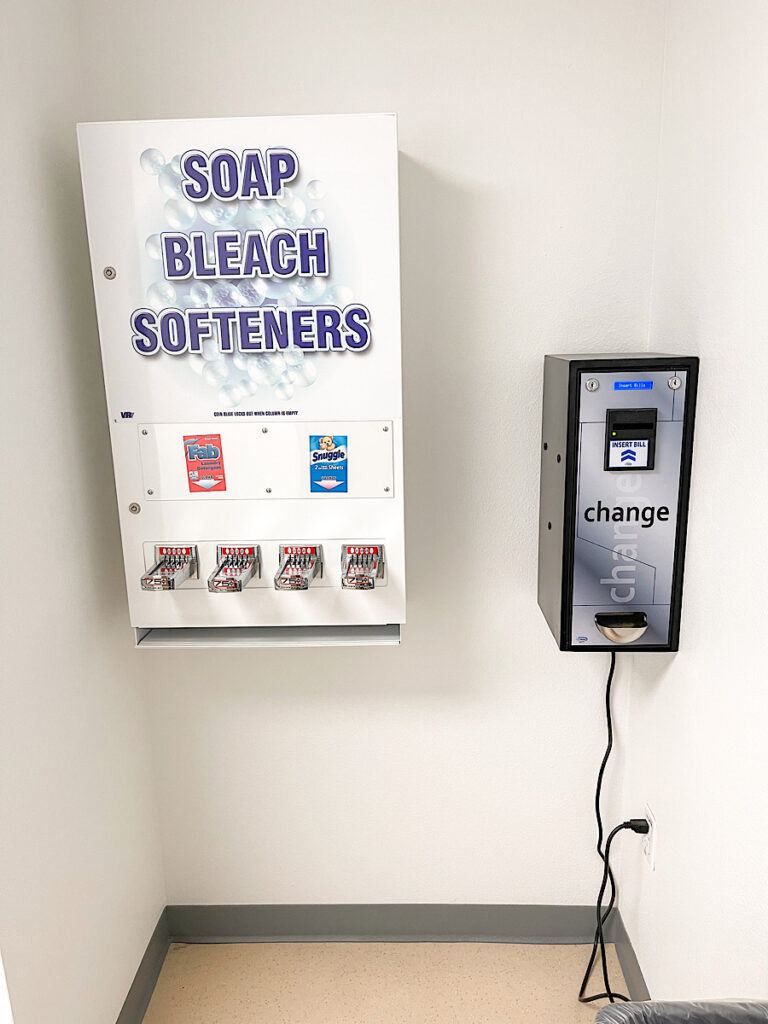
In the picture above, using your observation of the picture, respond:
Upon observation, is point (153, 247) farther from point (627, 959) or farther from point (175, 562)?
point (627, 959)

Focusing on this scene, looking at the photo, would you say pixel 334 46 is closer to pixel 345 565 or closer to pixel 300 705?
pixel 345 565

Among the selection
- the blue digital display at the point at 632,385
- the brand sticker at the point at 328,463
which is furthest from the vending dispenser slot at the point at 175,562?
the blue digital display at the point at 632,385

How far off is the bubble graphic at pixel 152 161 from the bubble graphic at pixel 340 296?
360mm

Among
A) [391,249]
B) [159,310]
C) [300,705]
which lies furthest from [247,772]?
[391,249]

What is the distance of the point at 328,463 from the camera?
1.39 meters

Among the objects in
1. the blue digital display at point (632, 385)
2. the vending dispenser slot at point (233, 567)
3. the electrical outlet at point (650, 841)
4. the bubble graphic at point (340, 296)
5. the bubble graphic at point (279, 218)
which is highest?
the bubble graphic at point (279, 218)

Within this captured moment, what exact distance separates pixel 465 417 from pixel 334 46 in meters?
0.77

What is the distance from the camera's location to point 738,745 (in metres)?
1.15

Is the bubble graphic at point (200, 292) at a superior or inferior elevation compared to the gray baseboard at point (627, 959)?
superior

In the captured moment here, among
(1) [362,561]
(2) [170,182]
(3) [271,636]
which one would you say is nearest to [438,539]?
(1) [362,561]

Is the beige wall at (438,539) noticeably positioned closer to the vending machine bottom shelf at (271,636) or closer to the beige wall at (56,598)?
the beige wall at (56,598)

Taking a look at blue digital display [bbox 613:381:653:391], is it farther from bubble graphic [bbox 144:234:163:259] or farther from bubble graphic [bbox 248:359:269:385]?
bubble graphic [bbox 144:234:163:259]

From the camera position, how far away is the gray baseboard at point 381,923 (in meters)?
1.84

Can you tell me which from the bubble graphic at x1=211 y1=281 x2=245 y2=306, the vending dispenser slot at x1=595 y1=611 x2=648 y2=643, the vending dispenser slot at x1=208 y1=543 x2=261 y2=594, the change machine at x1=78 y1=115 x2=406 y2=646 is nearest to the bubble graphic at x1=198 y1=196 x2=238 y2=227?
the change machine at x1=78 y1=115 x2=406 y2=646
